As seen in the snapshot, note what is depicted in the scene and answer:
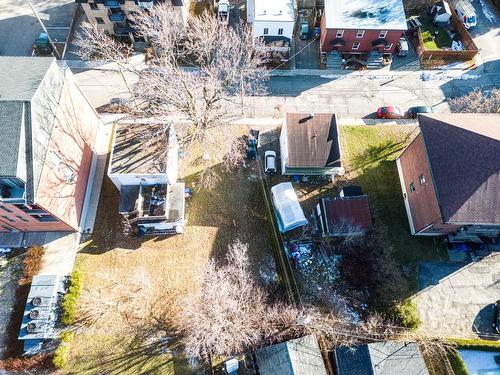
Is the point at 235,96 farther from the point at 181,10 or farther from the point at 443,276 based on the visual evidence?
the point at 443,276

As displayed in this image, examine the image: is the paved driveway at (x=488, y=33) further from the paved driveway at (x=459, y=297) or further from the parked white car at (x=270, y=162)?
the parked white car at (x=270, y=162)

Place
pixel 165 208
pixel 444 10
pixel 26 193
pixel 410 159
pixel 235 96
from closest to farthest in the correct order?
pixel 26 193 < pixel 165 208 < pixel 410 159 < pixel 235 96 < pixel 444 10

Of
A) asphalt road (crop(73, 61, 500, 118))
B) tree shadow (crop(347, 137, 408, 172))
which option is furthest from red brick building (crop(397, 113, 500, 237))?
asphalt road (crop(73, 61, 500, 118))

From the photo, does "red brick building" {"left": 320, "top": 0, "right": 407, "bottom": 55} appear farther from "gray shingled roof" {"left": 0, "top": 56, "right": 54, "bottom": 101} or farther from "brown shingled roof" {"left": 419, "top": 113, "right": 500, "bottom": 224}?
"gray shingled roof" {"left": 0, "top": 56, "right": 54, "bottom": 101}

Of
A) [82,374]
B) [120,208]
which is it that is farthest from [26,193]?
[82,374]

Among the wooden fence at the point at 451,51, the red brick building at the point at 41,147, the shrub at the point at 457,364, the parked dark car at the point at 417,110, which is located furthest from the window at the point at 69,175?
the wooden fence at the point at 451,51
